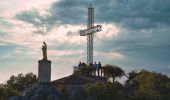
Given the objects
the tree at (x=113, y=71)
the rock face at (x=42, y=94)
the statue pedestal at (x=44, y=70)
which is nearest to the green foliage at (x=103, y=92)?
the rock face at (x=42, y=94)

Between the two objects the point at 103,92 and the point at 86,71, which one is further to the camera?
the point at 86,71

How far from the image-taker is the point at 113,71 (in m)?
116

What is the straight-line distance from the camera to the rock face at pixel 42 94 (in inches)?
3575

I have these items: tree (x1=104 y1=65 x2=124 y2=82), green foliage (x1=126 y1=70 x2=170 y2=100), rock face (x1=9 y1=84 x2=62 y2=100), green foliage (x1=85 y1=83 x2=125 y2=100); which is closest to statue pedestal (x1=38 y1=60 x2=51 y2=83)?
rock face (x1=9 y1=84 x2=62 y2=100)

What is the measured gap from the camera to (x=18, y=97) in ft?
303

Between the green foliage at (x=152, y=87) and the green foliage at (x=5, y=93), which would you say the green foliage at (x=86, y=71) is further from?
the green foliage at (x=5, y=93)

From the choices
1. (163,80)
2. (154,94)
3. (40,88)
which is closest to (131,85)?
(163,80)

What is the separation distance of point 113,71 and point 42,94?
93.0ft

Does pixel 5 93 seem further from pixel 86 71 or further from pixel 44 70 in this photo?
pixel 86 71

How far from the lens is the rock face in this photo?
298ft

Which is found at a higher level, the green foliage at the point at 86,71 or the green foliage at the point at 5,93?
the green foliage at the point at 86,71

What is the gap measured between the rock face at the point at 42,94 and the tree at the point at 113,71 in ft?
79.9

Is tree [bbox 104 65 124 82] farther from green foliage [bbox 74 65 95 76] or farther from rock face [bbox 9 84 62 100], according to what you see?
rock face [bbox 9 84 62 100]

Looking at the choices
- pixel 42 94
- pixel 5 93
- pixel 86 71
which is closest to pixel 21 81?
pixel 86 71
